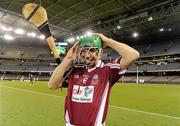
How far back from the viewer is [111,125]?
5.78 metres

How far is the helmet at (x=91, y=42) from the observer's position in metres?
2.05

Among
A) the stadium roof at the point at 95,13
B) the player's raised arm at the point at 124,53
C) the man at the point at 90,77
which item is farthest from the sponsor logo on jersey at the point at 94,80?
the stadium roof at the point at 95,13

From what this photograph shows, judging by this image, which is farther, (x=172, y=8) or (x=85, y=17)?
(x=85, y=17)

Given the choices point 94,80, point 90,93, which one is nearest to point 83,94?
point 90,93

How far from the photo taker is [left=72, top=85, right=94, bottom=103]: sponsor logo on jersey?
2057 millimetres

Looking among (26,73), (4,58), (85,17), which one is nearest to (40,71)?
(26,73)

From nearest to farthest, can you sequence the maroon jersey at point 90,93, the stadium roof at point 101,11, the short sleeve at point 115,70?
the maroon jersey at point 90,93, the short sleeve at point 115,70, the stadium roof at point 101,11

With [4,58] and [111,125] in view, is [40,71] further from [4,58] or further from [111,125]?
[111,125]

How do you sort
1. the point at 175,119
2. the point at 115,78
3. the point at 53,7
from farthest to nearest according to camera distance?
Result: 1. the point at 53,7
2. the point at 175,119
3. the point at 115,78

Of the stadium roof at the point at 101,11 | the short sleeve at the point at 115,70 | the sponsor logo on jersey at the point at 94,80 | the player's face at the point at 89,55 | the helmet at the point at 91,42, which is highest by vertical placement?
the stadium roof at the point at 101,11

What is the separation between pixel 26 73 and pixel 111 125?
2455 inches

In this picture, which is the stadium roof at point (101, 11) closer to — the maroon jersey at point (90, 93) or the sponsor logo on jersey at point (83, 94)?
the maroon jersey at point (90, 93)

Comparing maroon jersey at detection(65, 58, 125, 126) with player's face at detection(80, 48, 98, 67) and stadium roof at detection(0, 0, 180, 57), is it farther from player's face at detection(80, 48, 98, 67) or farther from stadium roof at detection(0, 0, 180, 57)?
stadium roof at detection(0, 0, 180, 57)

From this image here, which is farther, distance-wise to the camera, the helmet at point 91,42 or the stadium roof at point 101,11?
the stadium roof at point 101,11
